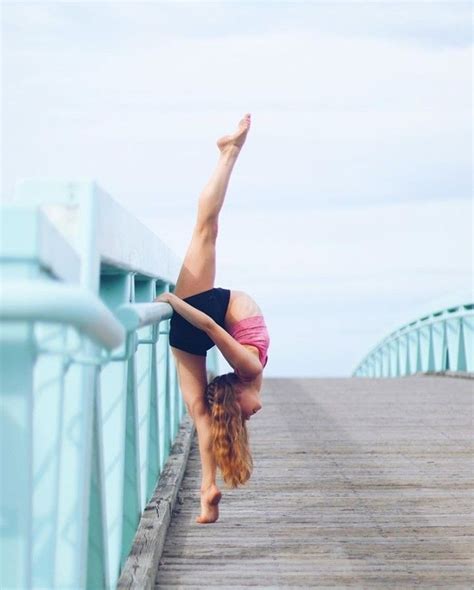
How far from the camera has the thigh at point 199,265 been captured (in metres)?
5.36

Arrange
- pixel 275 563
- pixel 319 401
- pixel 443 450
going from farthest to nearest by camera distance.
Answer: pixel 319 401, pixel 443 450, pixel 275 563

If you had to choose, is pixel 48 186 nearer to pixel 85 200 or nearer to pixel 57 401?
pixel 85 200

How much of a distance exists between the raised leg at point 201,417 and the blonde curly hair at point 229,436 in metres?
0.16

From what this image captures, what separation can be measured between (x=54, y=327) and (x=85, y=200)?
25.5 inches

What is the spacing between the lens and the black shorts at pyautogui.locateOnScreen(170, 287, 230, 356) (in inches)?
213

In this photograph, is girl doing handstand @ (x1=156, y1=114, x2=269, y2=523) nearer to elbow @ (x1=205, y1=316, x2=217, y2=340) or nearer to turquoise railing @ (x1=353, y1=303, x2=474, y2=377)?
elbow @ (x1=205, y1=316, x2=217, y2=340)

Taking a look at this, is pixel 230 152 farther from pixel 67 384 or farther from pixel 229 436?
pixel 67 384

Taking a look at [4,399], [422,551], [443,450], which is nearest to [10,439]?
[4,399]

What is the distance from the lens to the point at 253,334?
5.43 metres

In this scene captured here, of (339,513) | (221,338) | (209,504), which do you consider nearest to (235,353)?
(221,338)

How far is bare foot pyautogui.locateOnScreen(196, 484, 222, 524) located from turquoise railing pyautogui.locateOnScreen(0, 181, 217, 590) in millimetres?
320

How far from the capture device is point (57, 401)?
3.06 m

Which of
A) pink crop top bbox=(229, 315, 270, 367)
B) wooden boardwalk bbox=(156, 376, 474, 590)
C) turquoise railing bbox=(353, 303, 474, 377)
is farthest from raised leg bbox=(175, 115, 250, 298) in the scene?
turquoise railing bbox=(353, 303, 474, 377)

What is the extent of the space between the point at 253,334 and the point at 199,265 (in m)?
0.37
